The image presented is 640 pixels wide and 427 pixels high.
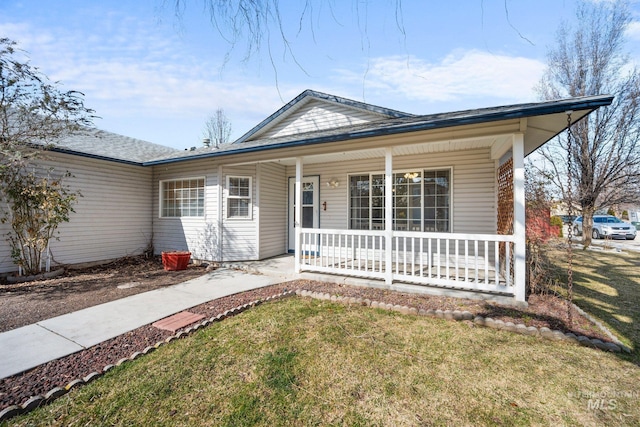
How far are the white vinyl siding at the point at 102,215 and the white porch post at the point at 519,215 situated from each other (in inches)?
380

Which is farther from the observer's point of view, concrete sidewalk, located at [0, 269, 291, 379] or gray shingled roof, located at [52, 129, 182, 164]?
gray shingled roof, located at [52, 129, 182, 164]

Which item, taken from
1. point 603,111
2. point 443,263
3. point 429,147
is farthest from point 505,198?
point 603,111

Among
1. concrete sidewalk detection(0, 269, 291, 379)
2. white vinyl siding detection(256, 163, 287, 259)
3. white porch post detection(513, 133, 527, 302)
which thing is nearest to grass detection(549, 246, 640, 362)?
white porch post detection(513, 133, 527, 302)

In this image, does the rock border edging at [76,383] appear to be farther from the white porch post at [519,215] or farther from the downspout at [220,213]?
the white porch post at [519,215]

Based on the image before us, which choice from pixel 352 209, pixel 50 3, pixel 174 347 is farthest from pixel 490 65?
pixel 352 209

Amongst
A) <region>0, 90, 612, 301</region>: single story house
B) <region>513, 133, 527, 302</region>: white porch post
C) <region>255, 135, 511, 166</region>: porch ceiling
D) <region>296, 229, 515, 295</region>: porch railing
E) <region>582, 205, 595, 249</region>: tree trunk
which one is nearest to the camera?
<region>513, 133, 527, 302</region>: white porch post

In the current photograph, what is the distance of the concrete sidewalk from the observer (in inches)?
116

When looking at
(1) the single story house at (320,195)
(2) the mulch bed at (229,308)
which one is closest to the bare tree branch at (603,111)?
(1) the single story house at (320,195)

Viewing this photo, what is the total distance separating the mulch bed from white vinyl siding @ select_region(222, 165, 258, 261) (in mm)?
2504

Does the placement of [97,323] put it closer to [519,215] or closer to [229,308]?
[229,308]

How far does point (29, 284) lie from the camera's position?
226 inches

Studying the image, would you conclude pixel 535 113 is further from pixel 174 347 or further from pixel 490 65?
pixel 174 347

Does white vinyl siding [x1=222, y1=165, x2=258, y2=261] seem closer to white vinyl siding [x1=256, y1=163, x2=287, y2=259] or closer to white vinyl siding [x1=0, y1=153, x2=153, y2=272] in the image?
white vinyl siding [x1=256, y1=163, x2=287, y2=259]

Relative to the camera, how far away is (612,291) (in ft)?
18.1
